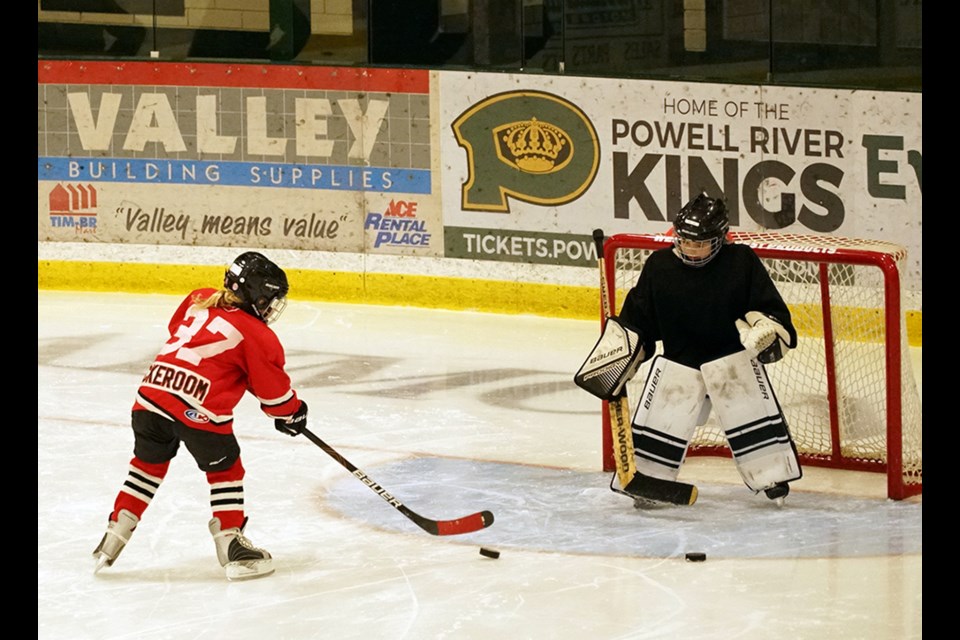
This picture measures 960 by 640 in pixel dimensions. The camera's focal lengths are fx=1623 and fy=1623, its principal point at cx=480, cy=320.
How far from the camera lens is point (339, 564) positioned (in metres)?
4.88

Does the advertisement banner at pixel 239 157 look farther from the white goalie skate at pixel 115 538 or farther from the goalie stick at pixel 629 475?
the white goalie skate at pixel 115 538

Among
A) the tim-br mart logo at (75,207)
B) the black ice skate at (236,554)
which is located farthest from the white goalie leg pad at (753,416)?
the tim-br mart logo at (75,207)

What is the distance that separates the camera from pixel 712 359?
17.8ft

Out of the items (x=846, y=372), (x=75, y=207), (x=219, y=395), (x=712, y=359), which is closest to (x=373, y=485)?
(x=219, y=395)

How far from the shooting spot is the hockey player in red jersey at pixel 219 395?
4586mm

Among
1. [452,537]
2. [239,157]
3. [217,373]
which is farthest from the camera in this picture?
[239,157]

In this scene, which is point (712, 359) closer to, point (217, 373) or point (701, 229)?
point (701, 229)

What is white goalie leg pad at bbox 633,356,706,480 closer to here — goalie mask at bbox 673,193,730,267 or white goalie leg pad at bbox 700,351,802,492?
white goalie leg pad at bbox 700,351,802,492

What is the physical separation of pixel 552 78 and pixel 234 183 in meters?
2.13

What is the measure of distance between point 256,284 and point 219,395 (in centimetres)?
33

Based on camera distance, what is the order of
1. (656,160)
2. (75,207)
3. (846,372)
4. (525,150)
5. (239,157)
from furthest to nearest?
(75,207) → (239,157) → (525,150) → (656,160) → (846,372)

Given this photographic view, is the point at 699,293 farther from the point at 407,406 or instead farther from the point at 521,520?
the point at 407,406

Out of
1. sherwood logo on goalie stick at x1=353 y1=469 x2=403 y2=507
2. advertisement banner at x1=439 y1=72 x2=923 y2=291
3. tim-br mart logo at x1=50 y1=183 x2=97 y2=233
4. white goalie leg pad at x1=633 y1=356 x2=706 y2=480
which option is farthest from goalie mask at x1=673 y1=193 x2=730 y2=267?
tim-br mart logo at x1=50 y1=183 x2=97 y2=233

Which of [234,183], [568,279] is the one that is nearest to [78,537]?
[568,279]
